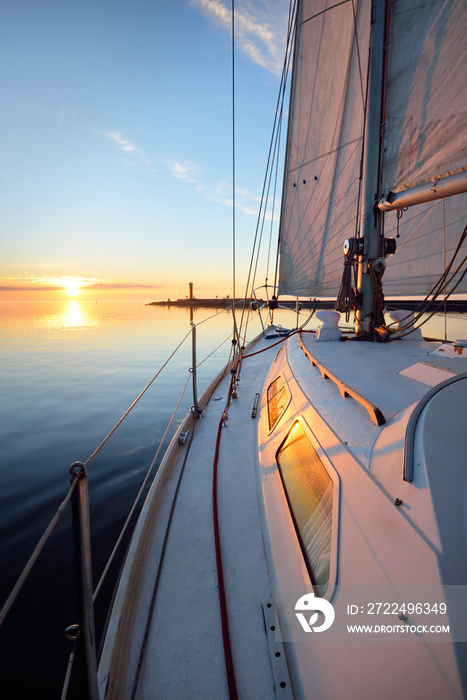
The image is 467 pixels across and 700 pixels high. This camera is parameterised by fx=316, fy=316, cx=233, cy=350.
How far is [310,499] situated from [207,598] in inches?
37.8

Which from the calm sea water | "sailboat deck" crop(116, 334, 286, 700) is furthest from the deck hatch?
the calm sea water

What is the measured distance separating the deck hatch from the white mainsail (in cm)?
290

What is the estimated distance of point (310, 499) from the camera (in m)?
2.20

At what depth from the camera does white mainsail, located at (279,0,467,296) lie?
156 inches

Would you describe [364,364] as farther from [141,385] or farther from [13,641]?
[141,385]

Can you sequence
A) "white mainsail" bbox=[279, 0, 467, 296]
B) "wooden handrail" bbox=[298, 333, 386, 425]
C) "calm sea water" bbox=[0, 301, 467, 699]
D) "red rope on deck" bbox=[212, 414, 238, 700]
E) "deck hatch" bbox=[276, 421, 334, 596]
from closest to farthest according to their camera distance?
Answer: "red rope on deck" bbox=[212, 414, 238, 700]
"deck hatch" bbox=[276, 421, 334, 596]
"wooden handrail" bbox=[298, 333, 386, 425]
"calm sea water" bbox=[0, 301, 467, 699]
"white mainsail" bbox=[279, 0, 467, 296]

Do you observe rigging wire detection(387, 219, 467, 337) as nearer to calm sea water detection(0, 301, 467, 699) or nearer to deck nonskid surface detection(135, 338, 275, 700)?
deck nonskid surface detection(135, 338, 275, 700)

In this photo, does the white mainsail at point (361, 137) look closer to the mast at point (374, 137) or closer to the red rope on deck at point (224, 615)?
the mast at point (374, 137)

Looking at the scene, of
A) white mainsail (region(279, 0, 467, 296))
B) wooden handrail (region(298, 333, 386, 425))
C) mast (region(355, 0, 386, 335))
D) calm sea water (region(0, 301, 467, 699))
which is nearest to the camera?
wooden handrail (region(298, 333, 386, 425))

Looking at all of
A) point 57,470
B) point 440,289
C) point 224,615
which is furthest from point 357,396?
point 57,470

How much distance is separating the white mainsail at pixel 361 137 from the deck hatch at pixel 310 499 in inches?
114

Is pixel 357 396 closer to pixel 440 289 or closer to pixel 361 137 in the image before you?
pixel 440 289

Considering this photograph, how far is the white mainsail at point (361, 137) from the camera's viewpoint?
3.96m

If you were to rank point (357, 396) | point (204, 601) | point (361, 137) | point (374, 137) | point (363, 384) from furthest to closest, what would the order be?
point (361, 137)
point (374, 137)
point (363, 384)
point (357, 396)
point (204, 601)
